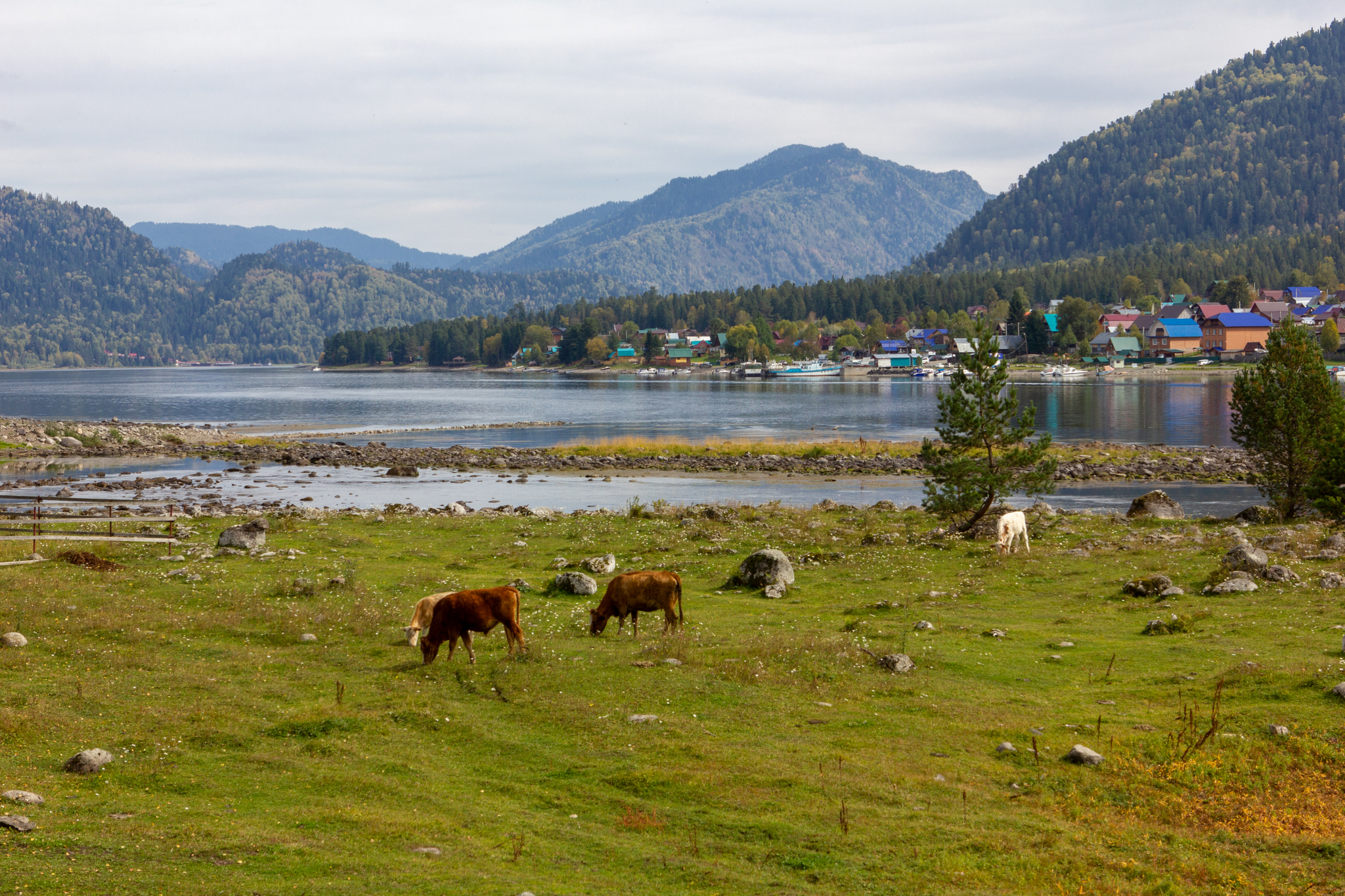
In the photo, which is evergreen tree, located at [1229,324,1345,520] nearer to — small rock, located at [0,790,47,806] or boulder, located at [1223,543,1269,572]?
boulder, located at [1223,543,1269,572]

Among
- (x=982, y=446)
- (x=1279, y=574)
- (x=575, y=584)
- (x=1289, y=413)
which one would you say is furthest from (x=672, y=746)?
(x=1289, y=413)

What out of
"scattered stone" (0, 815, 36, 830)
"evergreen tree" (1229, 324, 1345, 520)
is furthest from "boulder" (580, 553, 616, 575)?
"evergreen tree" (1229, 324, 1345, 520)

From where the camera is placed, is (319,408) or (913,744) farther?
(319,408)

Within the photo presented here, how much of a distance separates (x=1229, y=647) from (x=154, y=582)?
2506 cm

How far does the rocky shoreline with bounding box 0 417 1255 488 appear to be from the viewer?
6844cm

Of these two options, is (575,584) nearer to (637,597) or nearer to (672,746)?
(637,597)

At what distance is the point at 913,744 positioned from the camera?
14078 mm

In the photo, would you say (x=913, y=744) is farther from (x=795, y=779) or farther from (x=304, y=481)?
(x=304, y=481)

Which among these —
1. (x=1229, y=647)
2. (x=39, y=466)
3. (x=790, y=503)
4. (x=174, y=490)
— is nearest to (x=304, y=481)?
(x=174, y=490)

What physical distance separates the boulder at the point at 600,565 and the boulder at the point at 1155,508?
25.5 metres

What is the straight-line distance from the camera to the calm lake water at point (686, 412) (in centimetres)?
10094

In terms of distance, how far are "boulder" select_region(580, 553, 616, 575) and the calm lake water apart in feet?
192

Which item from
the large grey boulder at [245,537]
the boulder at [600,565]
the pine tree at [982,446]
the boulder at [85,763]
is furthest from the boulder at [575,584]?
the pine tree at [982,446]

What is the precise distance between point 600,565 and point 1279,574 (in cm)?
1840
